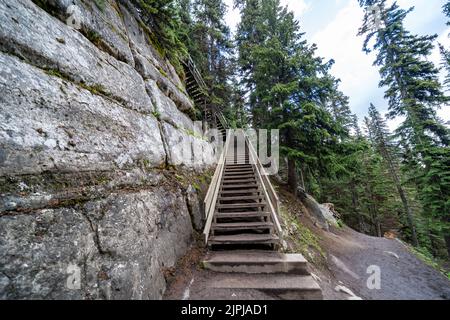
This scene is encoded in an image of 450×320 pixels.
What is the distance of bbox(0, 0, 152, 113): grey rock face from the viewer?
1.83 m

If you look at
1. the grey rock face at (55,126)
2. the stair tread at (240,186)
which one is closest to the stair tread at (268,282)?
the grey rock face at (55,126)

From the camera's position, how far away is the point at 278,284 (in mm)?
2734

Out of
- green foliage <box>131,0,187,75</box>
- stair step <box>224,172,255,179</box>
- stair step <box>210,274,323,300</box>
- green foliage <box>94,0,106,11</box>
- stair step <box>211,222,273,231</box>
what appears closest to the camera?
stair step <box>210,274,323,300</box>

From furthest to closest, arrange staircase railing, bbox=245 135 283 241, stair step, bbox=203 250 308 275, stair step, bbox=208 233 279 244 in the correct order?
staircase railing, bbox=245 135 283 241, stair step, bbox=208 233 279 244, stair step, bbox=203 250 308 275

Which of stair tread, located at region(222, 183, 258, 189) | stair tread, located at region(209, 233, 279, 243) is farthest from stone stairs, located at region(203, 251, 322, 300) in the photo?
stair tread, located at region(222, 183, 258, 189)

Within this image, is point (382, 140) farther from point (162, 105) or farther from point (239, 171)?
point (162, 105)

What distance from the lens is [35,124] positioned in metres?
1.73

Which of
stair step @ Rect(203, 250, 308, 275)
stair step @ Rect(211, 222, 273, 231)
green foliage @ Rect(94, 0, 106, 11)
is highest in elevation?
green foliage @ Rect(94, 0, 106, 11)

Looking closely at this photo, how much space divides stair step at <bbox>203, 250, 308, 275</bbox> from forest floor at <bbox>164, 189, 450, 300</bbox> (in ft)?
0.57

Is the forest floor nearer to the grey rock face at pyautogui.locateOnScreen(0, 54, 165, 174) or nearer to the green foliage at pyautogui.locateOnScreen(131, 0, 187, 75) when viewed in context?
the grey rock face at pyautogui.locateOnScreen(0, 54, 165, 174)

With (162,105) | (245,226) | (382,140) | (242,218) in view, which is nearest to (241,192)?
(242,218)

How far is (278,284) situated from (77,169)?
3.35 meters

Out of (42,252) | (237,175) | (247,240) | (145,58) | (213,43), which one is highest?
(213,43)

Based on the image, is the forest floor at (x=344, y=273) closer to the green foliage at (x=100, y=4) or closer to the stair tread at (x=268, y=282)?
the stair tread at (x=268, y=282)
